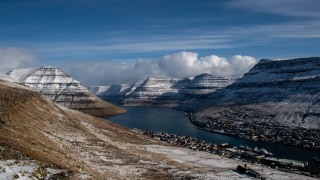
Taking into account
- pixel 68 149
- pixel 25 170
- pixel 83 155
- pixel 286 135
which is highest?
pixel 25 170

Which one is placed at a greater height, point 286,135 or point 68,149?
point 68,149

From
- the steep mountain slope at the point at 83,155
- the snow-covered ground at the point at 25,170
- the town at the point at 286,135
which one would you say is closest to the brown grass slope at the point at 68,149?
the steep mountain slope at the point at 83,155

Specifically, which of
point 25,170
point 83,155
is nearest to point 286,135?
point 83,155

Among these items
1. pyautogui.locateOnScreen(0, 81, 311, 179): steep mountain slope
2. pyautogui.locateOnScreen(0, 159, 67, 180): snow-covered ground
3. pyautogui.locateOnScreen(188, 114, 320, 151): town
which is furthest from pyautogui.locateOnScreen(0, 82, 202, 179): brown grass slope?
pyautogui.locateOnScreen(188, 114, 320, 151): town

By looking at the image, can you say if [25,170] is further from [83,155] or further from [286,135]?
[286,135]

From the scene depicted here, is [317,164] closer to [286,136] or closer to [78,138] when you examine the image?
[286,136]

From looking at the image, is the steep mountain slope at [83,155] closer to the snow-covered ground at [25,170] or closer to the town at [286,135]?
the snow-covered ground at [25,170]

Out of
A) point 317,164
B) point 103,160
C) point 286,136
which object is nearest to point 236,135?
point 286,136

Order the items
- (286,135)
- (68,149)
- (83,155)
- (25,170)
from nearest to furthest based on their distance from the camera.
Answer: (25,170), (68,149), (83,155), (286,135)

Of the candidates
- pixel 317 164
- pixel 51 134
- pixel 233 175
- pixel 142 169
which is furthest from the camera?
pixel 317 164

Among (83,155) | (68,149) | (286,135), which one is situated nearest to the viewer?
(68,149)

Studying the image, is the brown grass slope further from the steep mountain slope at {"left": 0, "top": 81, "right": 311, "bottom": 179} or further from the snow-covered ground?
the snow-covered ground
